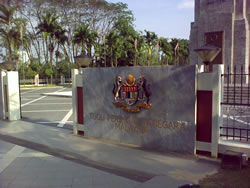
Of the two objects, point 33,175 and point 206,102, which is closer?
point 33,175

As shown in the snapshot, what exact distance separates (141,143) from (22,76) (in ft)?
128

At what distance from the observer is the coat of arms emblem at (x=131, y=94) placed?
748 cm

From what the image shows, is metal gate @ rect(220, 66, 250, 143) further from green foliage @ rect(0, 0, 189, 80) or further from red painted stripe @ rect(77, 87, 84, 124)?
green foliage @ rect(0, 0, 189, 80)

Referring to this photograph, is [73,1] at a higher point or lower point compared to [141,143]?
higher

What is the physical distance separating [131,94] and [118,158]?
80.9 inches

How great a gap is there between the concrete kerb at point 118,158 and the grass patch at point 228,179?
0.67 ft

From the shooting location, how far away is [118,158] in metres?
6.82

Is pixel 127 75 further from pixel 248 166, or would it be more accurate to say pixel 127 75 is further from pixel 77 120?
pixel 248 166

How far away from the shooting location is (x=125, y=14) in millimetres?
53031

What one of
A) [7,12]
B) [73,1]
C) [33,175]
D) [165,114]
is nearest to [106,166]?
[33,175]

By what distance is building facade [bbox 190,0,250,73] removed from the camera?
795 inches

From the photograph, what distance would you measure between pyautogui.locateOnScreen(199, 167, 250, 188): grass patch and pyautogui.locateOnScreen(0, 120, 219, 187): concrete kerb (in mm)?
205

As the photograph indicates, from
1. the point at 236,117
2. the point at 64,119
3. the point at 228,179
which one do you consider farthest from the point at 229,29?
the point at 228,179

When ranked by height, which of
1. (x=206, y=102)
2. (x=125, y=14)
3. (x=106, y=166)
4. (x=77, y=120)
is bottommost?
(x=106, y=166)
